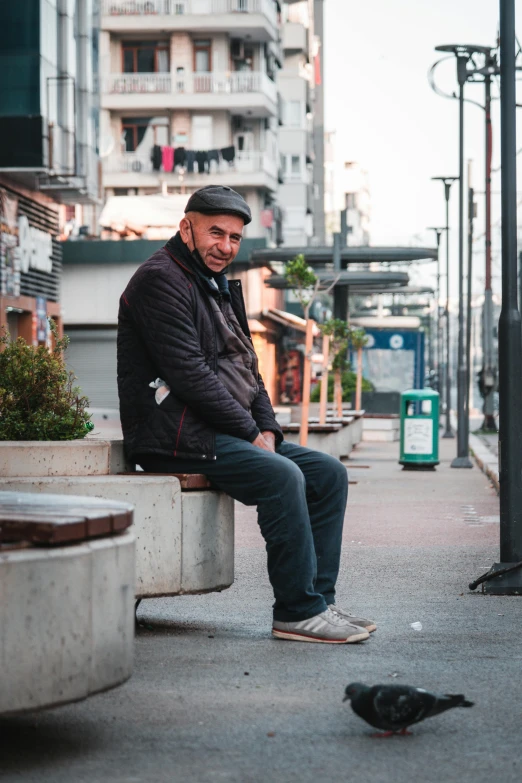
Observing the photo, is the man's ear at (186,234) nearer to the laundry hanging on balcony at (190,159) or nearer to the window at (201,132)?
the laundry hanging on balcony at (190,159)

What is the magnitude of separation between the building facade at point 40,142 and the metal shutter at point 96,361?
654 inches

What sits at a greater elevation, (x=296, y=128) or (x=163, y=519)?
(x=296, y=128)

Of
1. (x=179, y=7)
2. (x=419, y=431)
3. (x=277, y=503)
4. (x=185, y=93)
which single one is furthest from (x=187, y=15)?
(x=277, y=503)

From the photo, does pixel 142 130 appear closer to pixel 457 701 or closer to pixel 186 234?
pixel 186 234

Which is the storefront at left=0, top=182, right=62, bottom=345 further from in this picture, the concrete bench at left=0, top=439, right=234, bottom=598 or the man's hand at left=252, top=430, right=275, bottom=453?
the concrete bench at left=0, top=439, right=234, bottom=598

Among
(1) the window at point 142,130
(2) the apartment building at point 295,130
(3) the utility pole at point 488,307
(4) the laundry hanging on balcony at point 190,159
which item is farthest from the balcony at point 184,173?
(3) the utility pole at point 488,307

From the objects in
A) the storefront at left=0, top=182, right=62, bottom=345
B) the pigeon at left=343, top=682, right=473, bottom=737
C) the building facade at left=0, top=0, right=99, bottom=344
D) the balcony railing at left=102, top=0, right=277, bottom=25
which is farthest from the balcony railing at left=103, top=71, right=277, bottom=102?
the pigeon at left=343, top=682, right=473, bottom=737

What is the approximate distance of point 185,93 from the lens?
201ft

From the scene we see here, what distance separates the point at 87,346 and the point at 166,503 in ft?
159

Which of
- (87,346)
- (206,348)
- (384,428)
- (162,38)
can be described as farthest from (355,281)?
(206,348)

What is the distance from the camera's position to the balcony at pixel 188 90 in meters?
61.2

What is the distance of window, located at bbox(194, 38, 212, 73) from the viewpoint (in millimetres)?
61875

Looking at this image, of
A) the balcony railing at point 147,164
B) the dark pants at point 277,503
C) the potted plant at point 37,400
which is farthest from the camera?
the balcony railing at point 147,164

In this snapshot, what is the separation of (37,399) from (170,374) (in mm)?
1211
